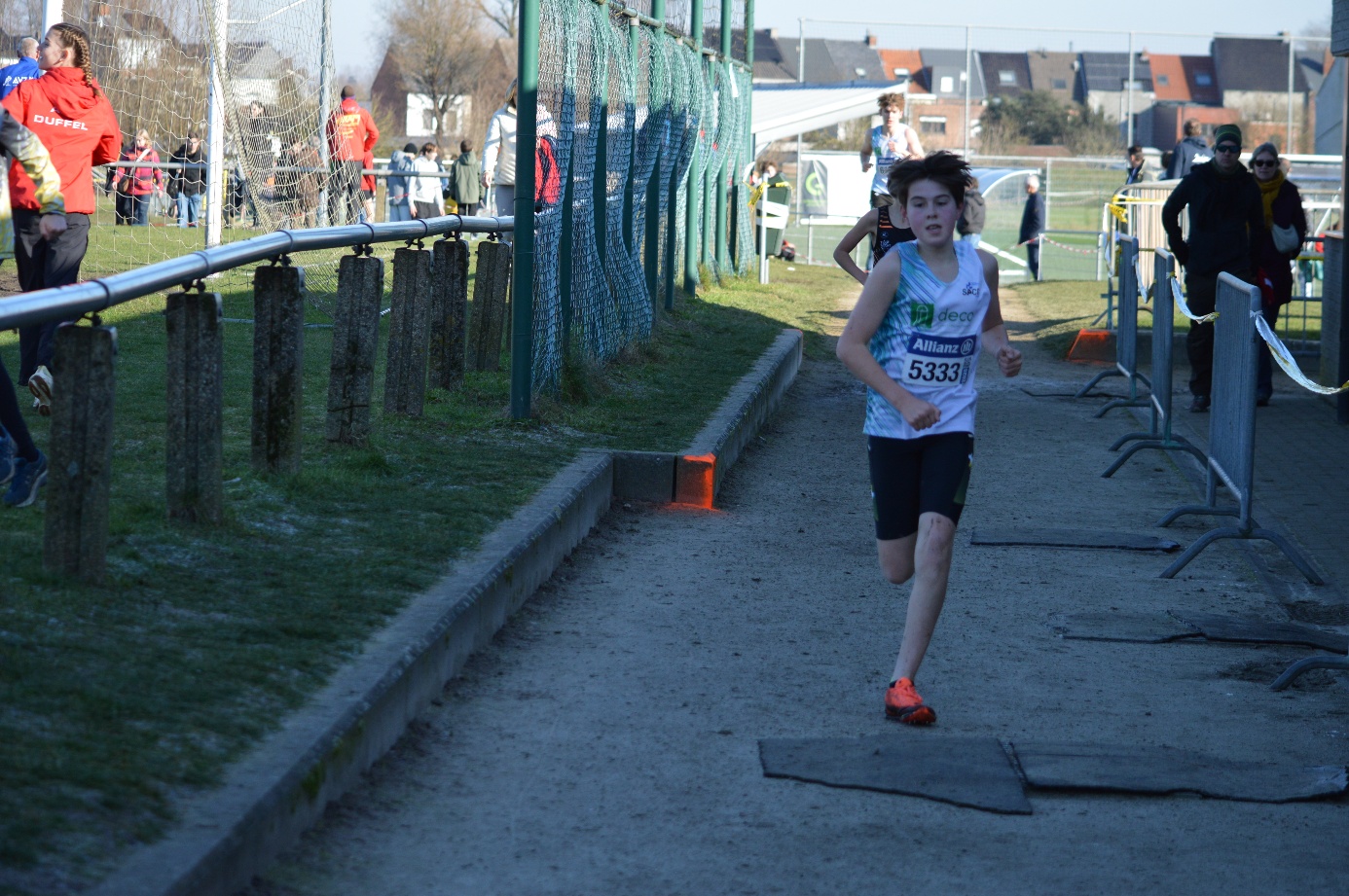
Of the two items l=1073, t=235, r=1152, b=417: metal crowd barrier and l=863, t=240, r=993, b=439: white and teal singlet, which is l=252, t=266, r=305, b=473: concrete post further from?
l=1073, t=235, r=1152, b=417: metal crowd barrier

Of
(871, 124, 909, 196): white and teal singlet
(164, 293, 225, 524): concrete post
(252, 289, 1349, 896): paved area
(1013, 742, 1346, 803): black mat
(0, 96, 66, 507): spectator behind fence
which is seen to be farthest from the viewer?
(871, 124, 909, 196): white and teal singlet

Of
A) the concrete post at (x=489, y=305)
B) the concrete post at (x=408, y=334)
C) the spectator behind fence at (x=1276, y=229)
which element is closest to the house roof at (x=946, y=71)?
the spectator behind fence at (x=1276, y=229)

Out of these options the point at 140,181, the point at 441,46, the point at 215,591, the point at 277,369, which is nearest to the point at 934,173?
the point at 215,591

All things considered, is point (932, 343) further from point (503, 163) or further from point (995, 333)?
point (503, 163)

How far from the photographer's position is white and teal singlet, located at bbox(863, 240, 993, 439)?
4.86 metres

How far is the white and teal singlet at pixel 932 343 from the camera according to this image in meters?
4.86

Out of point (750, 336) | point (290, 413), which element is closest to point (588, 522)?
point (290, 413)

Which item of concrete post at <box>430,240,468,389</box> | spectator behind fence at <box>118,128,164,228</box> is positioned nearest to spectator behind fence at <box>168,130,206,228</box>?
spectator behind fence at <box>118,128,164,228</box>

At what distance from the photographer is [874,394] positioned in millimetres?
4969

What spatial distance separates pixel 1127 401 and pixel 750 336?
3796 mm

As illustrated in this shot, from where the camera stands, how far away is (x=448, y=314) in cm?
931

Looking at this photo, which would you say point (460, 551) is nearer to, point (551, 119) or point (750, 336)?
point (551, 119)

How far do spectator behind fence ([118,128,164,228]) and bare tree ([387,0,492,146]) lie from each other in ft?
135

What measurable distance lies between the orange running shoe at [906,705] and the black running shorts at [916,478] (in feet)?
1.49
